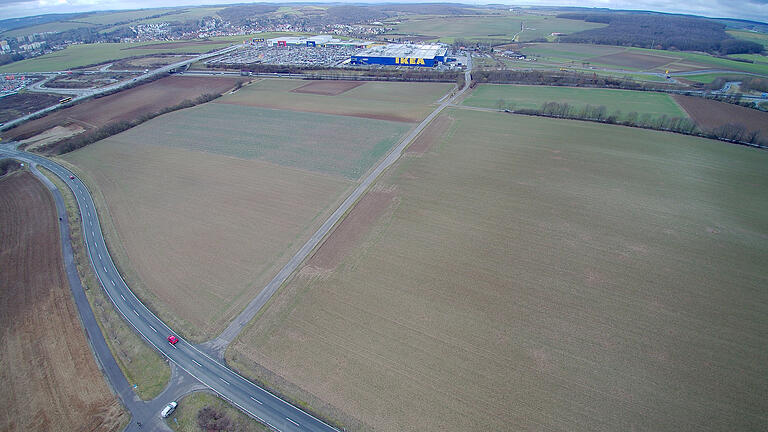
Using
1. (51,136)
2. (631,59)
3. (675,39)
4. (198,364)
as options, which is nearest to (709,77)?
(631,59)

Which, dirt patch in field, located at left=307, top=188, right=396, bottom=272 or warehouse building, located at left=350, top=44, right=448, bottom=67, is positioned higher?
warehouse building, located at left=350, top=44, right=448, bottom=67

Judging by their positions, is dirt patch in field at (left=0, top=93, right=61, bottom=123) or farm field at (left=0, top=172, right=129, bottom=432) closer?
farm field at (left=0, top=172, right=129, bottom=432)

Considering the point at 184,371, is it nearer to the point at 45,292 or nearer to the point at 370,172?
the point at 45,292

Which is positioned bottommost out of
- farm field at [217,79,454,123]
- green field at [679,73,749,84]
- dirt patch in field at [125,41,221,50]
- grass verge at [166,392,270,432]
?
grass verge at [166,392,270,432]

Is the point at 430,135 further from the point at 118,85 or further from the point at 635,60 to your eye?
the point at 635,60

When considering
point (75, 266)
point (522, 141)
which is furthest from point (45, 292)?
point (522, 141)

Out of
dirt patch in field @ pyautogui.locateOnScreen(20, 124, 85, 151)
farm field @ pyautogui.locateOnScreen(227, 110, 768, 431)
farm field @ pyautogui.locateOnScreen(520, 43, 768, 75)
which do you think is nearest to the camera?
farm field @ pyautogui.locateOnScreen(227, 110, 768, 431)

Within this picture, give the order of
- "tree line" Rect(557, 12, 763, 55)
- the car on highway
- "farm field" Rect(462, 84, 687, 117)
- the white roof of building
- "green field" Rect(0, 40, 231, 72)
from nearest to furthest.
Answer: the car on highway < "farm field" Rect(462, 84, 687, 117) < the white roof of building < "green field" Rect(0, 40, 231, 72) < "tree line" Rect(557, 12, 763, 55)

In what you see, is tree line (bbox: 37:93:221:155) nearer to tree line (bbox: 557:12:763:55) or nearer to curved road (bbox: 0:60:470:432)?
curved road (bbox: 0:60:470:432)

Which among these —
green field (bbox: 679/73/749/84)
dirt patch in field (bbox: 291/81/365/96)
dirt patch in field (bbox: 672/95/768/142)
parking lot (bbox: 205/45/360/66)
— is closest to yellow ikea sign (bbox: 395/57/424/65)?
parking lot (bbox: 205/45/360/66)
